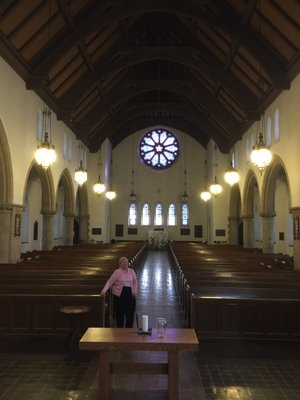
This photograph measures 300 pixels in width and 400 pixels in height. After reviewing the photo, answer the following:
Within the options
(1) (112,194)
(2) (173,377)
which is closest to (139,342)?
(2) (173,377)

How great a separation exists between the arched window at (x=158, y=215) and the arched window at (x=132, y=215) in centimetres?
177

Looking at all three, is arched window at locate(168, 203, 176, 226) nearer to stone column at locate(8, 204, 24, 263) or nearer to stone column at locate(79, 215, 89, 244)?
stone column at locate(79, 215, 89, 244)

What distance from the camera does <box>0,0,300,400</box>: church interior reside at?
676cm

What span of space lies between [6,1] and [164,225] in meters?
26.8

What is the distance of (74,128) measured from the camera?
75.1 ft

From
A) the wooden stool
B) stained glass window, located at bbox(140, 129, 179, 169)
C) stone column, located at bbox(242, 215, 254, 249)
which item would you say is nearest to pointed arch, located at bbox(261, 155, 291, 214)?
stone column, located at bbox(242, 215, 254, 249)

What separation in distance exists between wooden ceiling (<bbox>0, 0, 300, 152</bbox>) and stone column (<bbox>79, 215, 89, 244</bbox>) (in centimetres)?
692

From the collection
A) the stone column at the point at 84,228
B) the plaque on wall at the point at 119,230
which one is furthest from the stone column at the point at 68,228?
the plaque on wall at the point at 119,230

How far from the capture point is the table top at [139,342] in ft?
16.2

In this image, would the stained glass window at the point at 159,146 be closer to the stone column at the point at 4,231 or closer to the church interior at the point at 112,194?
the church interior at the point at 112,194

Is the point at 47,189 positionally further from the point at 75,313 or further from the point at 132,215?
the point at 132,215

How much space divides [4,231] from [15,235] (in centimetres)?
63

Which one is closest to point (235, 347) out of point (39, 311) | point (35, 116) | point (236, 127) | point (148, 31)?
point (39, 311)

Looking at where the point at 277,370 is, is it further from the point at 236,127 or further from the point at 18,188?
the point at 236,127
